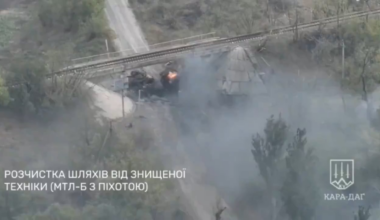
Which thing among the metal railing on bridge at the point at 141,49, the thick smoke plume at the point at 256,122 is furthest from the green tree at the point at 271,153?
the metal railing on bridge at the point at 141,49

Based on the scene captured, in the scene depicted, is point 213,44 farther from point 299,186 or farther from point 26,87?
point 299,186

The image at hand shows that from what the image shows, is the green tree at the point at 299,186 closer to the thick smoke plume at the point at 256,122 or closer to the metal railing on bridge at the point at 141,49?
the thick smoke plume at the point at 256,122

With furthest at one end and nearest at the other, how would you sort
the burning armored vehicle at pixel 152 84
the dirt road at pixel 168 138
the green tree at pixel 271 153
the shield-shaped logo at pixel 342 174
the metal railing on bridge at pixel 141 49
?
1. the metal railing on bridge at pixel 141 49
2. the burning armored vehicle at pixel 152 84
3. the green tree at pixel 271 153
4. the dirt road at pixel 168 138
5. the shield-shaped logo at pixel 342 174

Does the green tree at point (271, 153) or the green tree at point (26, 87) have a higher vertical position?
the green tree at point (26, 87)

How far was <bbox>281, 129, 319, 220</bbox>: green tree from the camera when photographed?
10125 mm

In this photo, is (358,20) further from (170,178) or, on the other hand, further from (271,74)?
(170,178)

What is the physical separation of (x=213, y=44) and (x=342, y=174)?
3.27 m

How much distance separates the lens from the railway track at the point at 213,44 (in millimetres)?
11898

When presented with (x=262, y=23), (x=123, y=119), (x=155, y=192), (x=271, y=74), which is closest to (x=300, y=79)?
(x=271, y=74)

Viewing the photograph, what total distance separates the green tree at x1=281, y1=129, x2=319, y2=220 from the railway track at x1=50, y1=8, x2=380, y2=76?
8.28 ft

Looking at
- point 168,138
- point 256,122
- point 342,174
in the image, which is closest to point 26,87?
point 168,138

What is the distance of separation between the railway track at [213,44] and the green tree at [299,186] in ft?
8.28

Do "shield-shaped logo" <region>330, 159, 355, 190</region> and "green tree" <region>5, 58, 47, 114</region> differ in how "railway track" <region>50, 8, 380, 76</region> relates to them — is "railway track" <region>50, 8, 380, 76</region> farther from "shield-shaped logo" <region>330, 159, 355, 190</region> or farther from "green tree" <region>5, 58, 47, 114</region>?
"shield-shaped logo" <region>330, 159, 355, 190</region>

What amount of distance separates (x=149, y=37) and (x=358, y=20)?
3.24 metres
